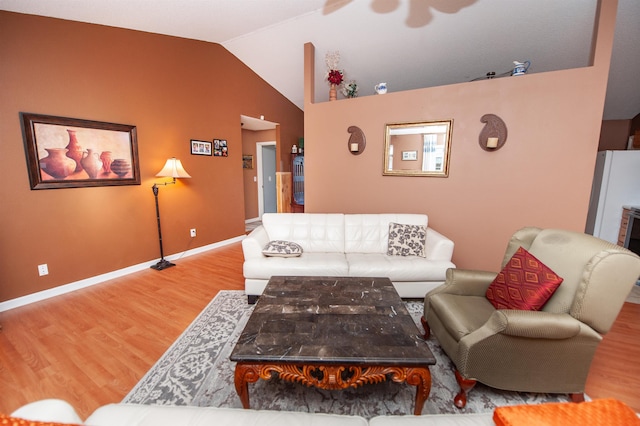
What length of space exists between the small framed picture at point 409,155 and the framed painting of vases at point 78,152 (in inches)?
139

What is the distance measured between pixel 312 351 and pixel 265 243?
1696mm

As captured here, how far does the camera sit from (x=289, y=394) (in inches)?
59.5

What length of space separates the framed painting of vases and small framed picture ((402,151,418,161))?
11.6ft

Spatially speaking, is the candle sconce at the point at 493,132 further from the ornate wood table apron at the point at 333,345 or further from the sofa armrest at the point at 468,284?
the ornate wood table apron at the point at 333,345

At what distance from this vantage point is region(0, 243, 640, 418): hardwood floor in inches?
62.3

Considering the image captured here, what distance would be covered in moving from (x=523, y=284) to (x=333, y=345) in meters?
1.24

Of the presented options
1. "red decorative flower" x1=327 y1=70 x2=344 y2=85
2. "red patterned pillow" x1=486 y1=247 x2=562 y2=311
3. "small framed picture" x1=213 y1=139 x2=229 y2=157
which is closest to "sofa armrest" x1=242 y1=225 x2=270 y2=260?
"red patterned pillow" x1=486 y1=247 x2=562 y2=311

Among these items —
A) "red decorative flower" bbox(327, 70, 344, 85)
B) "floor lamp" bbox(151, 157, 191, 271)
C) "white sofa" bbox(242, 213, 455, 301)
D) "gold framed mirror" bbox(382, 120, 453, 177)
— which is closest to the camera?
"white sofa" bbox(242, 213, 455, 301)

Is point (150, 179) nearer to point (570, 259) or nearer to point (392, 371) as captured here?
point (392, 371)

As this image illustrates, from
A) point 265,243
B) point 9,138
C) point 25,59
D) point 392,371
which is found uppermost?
point 25,59

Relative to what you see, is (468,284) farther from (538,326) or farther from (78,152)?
(78,152)

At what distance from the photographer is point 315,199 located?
158 inches

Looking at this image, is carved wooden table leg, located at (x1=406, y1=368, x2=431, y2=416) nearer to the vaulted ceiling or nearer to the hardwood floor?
the hardwood floor

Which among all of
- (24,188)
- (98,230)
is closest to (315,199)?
(98,230)
